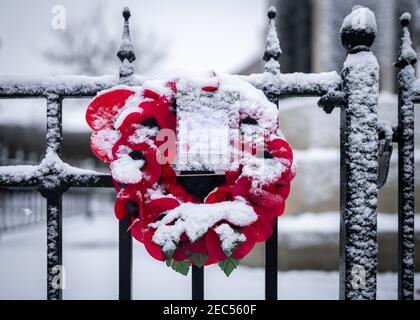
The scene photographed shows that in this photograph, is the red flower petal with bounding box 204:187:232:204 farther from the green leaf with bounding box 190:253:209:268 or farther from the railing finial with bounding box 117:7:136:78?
the railing finial with bounding box 117:7:136:78

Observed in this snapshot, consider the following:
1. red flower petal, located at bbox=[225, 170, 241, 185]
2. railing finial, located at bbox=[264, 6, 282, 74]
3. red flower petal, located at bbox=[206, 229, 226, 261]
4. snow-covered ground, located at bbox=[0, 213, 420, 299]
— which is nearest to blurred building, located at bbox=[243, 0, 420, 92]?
snow-covered ground, located at bbox=[0, 213, 420, 299]

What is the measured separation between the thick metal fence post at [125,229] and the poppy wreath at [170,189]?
0.13 metres

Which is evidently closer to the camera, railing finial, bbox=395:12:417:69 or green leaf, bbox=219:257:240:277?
green leaf, bbox=219:257:240:277

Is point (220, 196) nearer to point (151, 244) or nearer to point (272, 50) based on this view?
point (151, 244)

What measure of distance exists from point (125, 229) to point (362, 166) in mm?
663

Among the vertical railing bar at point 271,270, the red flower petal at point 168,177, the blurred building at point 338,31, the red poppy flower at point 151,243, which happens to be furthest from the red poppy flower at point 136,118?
the blurred building at point 338,31

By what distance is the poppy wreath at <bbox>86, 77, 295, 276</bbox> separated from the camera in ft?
2.77

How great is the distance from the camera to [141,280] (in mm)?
2895

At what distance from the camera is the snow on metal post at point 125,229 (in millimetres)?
1033

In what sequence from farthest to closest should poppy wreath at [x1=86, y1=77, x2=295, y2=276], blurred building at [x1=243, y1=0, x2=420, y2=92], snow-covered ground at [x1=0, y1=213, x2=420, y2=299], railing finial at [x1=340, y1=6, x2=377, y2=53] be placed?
blurred building at [x1=243, y1=0, x2=420, y2=92] → snow-covered ground at [x1=0, y1=213, x2=420, y2=299] → railing finial at [x1=340, y1=6, x2=377, y2=53] → poppy wreath at [x1=86, y1=77, x2=295, y2=276]

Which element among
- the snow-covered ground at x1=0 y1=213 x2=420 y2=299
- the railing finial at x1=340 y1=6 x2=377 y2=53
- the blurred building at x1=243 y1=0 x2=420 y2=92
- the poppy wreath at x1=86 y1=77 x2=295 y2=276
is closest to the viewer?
Answer: the poppy wreath at x1=86 y1=77 x2=295 y2=276

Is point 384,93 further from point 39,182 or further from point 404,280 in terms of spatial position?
point 39,182

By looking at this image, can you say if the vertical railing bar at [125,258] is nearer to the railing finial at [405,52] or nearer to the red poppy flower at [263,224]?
the red poppy flower at [263,224]

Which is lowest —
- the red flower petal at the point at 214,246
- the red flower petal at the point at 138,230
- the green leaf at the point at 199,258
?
the green leaf at the point at 199,258
